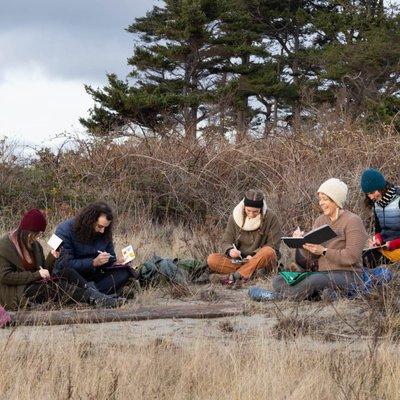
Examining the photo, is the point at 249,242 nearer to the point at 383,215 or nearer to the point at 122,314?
the point at 383,215

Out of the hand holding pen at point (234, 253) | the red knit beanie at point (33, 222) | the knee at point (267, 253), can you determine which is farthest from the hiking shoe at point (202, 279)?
the red knit beanie at point (33, 222)

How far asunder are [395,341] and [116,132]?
1000cm

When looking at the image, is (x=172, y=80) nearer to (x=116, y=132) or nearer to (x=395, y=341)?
(x=116, y=132)

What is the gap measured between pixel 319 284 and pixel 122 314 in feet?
5.98

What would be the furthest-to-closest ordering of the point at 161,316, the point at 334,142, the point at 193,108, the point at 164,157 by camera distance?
the point at 193,108 → the point at 164,157 → the point at 334,142 → the point at 161,316

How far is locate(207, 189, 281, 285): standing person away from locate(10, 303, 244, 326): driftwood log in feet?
5.04

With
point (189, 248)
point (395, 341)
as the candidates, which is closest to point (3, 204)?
point (189, 248)

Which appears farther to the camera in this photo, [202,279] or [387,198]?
[202,279]

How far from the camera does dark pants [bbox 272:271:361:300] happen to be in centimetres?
796

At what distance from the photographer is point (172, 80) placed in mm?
30406

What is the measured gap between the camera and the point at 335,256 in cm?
805

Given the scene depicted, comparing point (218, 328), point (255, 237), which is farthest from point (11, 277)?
point (255, 237)

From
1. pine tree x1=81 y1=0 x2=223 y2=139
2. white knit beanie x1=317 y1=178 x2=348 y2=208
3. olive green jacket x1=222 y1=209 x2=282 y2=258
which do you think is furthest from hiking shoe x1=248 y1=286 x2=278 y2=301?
pine tree x1=81 y1=0 x2=223 y2=139

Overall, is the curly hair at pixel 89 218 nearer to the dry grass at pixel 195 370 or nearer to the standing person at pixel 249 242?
the standing person at pixel 249 242
